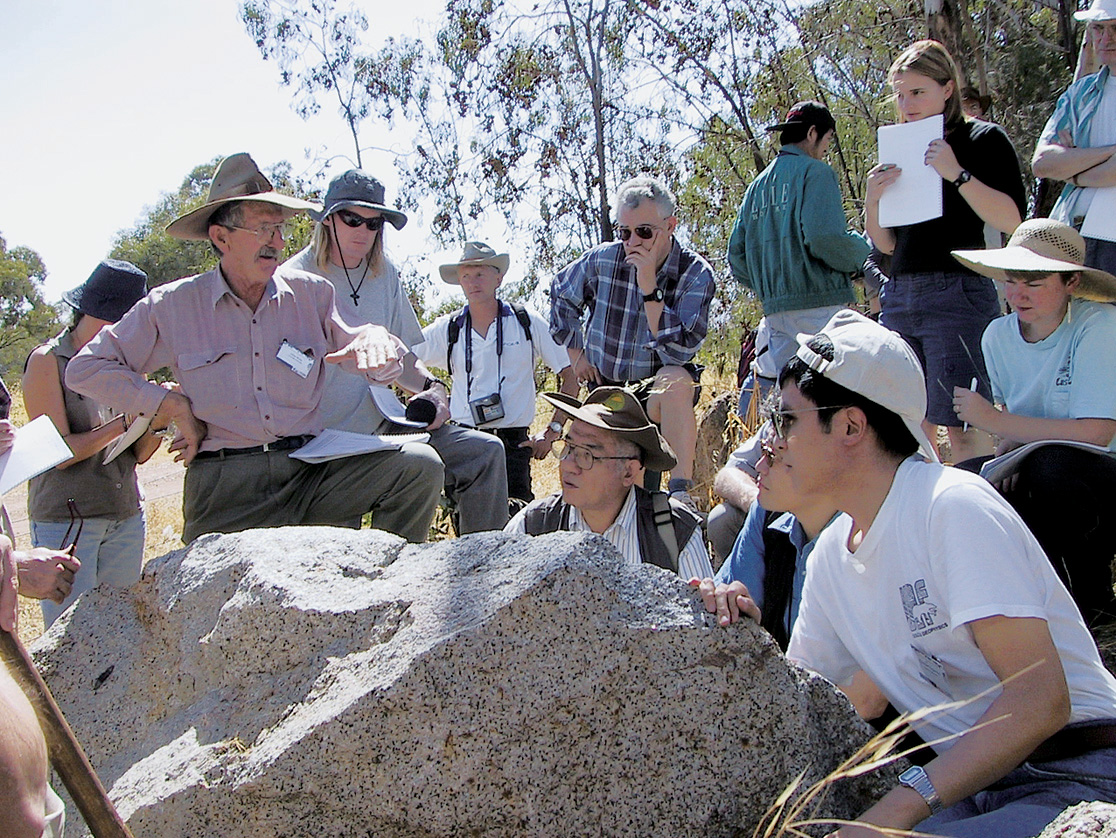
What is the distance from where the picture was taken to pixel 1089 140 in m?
4.21

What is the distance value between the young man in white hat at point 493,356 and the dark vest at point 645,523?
2.18 meters

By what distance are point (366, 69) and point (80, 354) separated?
1469cm

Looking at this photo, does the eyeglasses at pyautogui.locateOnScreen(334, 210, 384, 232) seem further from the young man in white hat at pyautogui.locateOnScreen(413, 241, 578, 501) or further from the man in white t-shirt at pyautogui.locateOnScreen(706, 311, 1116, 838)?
the man in white t-shirt at pyautogui.locateOnScreen(706, 311, 1116, 838)

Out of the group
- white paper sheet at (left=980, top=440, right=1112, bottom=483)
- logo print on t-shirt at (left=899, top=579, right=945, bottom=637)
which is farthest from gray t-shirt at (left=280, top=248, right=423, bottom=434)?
logo print on t-shirt at (left=899, top=579, right=945, bottom=637)

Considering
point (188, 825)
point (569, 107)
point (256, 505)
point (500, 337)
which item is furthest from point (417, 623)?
point (569, 107)

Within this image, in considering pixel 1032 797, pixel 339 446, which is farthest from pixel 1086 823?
pixel 339 446

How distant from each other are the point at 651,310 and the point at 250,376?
208 centimetres

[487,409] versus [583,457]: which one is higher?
[583,457]

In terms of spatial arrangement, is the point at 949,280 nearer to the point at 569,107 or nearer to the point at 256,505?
the point at 256,505

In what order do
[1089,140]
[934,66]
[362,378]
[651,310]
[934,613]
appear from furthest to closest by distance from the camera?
[651,310]
[362,378]
[934,66]
[1089,140]
[934,613]

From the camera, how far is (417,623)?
2.14 metres

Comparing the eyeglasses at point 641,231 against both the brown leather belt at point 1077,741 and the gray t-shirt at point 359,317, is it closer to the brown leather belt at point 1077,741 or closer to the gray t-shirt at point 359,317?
the gray t-shirt at point 359,317

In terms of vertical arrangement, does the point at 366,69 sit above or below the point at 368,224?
above

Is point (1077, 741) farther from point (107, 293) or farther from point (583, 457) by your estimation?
point (107, 293)
